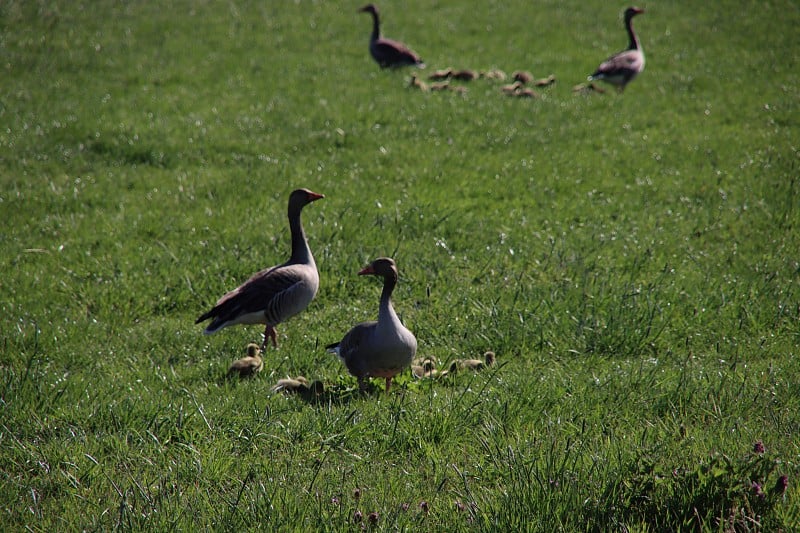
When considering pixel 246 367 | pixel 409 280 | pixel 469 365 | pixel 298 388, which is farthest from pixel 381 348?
pixel 409 280

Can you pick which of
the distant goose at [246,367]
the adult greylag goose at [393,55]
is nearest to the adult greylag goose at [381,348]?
the distant goose at [246,367]

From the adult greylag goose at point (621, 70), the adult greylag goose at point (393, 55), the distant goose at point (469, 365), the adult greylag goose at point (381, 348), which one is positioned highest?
the adult greylag goose at point (393, 55)

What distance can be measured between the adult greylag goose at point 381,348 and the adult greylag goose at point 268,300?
1183 mm

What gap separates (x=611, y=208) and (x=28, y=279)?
780 cm

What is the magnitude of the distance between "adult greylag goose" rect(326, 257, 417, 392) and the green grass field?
9.3 inches

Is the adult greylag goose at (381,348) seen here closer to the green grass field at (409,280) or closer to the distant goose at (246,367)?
the green grass field at (409,280)

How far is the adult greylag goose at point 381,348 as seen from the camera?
6836 millimetres

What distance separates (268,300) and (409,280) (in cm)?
198

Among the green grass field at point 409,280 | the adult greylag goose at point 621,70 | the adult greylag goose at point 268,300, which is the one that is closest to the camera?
the green grass field at point 409,280

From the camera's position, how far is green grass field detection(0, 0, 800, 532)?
206 inches

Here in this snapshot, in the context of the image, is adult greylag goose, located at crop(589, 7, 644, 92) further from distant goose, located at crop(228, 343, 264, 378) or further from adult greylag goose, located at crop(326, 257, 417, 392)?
distant goose, located at crop(228, 343, 264, 378)

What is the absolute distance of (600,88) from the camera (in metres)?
17.2

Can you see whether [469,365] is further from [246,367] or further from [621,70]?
[621,70]

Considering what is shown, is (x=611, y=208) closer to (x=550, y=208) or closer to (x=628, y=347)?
(x=550, y=208)
